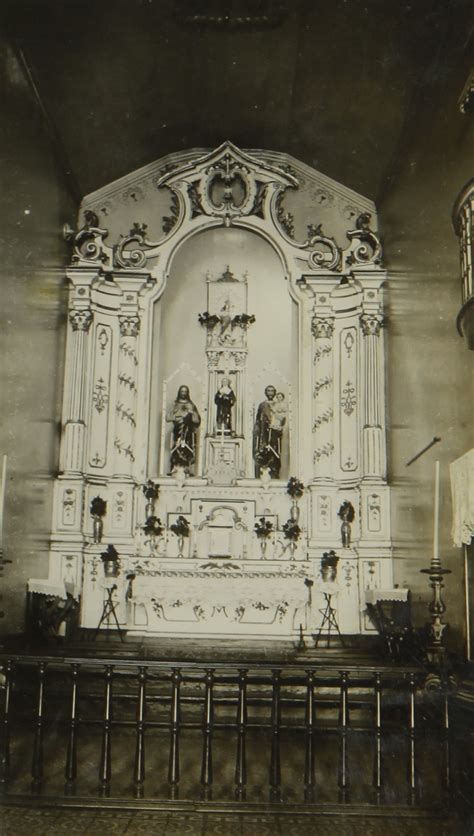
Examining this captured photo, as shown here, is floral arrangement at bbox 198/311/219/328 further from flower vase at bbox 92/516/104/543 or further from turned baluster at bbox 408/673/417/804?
turned baluster at bbox 408/673/417/804

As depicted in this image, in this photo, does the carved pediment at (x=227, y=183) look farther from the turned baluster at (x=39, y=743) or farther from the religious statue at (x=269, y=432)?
the turned baluster at (x=39, y=743)

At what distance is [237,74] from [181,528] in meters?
4.58

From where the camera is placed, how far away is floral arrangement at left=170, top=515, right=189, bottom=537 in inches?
351

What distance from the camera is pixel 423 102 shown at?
7492 millimetres

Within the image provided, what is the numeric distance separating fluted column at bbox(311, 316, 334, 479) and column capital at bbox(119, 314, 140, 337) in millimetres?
1958

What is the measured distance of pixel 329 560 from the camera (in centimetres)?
871

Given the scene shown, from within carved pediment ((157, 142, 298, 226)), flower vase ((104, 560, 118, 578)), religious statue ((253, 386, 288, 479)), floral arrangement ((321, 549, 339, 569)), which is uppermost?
carved pediment ((157, 142, 298, 226))

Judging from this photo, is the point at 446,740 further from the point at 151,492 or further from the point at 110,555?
the point at 151,492

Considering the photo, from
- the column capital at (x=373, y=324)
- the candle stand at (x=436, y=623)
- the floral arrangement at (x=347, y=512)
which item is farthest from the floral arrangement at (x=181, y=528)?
the candle stand at (x=436, y=623)

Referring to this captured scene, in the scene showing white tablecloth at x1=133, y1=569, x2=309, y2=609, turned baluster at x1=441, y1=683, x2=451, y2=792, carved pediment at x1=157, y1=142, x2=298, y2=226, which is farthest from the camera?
carved pediment at x1=157, y1=142, x2=298, y2=226

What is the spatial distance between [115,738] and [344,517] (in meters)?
4.16

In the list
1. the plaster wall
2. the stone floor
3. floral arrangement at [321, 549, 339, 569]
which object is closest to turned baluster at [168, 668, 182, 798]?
the stone floor

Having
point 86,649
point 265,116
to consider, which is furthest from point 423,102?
point 86,649

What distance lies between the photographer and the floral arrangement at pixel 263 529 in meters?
8.92
